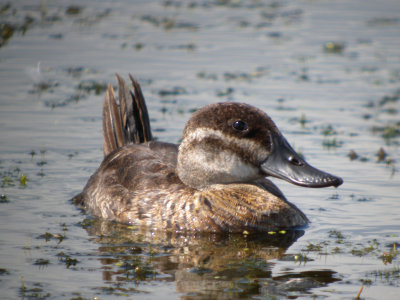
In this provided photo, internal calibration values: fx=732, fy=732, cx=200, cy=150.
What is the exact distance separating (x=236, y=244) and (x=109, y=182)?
203cm

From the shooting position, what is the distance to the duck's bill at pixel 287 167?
7348mm

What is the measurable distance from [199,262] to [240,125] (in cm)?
158

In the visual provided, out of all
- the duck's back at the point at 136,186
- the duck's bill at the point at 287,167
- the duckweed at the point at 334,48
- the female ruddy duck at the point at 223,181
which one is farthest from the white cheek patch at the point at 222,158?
the duckweed at the point at 334,48

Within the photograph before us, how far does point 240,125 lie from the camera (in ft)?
24.6

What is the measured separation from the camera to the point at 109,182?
28.2 feet

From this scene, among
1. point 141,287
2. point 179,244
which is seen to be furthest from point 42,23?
point 141,287

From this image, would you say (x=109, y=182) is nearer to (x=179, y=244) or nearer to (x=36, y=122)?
(x=179, y=244)

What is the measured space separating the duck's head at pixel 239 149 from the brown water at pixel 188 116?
2.19 feet

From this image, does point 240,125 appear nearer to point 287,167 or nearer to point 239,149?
point 239,149

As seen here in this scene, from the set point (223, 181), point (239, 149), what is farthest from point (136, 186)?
point (239, 149)

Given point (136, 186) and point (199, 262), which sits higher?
point (136, 186)

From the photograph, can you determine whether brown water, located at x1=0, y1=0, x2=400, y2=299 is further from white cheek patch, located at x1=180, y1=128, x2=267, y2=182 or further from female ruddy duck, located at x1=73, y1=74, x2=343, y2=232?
white cheek patch, located at x1=180, y1=128, x2=267, y2=182

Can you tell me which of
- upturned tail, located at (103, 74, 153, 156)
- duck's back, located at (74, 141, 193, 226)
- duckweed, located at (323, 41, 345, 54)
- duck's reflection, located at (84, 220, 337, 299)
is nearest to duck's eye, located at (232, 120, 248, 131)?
duck's back, located at (74, 141, 193, 226)

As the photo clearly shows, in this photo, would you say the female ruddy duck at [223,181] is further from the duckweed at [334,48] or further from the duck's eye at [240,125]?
the duckweed at [334,48]
